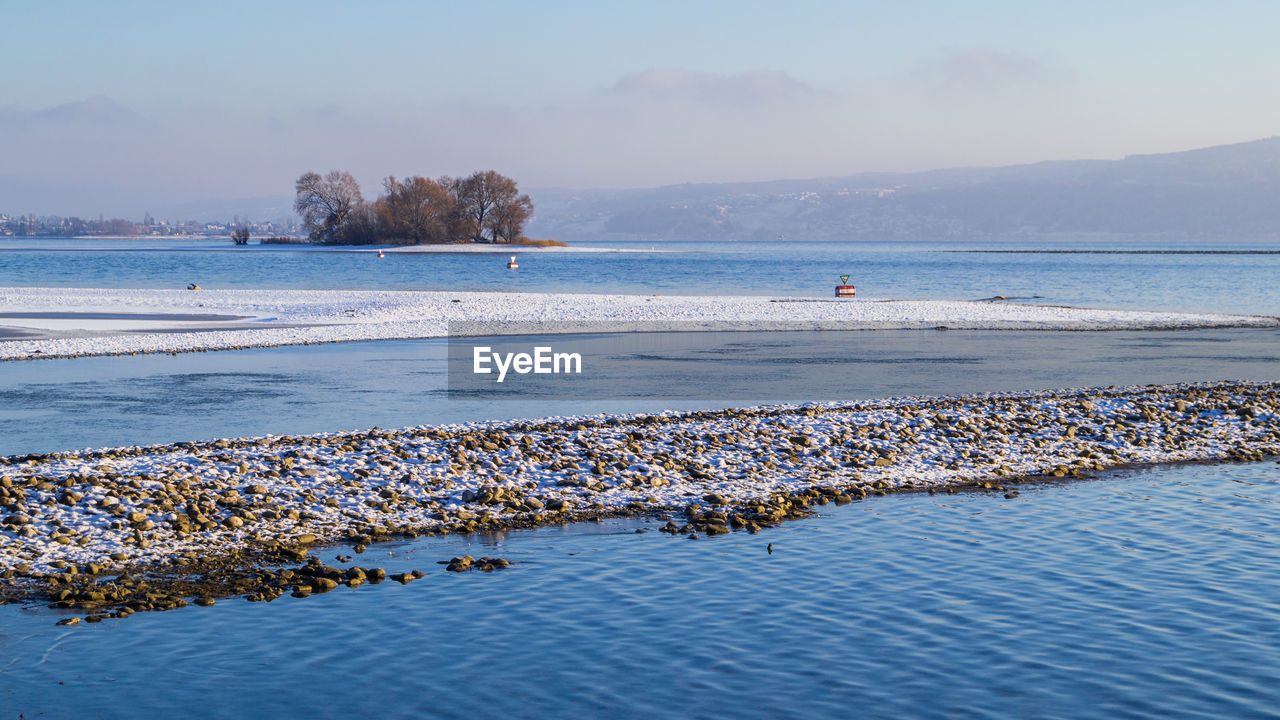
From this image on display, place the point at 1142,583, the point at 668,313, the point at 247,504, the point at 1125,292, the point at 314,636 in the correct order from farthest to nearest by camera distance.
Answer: the point at 1125,292 → the point at 668,313 → the point at 247,504 → the point at 1142,583 → the point at 314,636

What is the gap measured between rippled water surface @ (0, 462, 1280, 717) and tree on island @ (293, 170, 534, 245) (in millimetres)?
168697

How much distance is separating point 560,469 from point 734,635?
612 cm

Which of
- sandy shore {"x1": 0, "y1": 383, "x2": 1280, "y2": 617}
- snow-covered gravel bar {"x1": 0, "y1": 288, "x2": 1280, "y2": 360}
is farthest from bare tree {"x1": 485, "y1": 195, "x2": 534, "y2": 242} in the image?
sandy shore {"x1": 0, "y1": 383, "x2": 1280, "y2": 617}

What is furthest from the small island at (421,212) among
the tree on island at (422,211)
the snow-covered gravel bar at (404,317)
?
the snow-covered gravel bar at (404,317)

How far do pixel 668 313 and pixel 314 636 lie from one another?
38.1m

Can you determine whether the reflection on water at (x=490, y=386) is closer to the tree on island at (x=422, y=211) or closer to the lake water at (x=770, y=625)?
the lake water at (x=770, y=625)

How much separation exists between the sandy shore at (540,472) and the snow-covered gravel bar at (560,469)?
3 centimetres

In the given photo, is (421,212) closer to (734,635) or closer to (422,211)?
(422,211)

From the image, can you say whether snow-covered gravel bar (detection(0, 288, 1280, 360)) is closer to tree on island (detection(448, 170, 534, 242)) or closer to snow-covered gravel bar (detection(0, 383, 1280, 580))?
snow-covered gravel bar (detection(0, 383, 1280, 580))

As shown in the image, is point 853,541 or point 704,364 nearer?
point 853,541

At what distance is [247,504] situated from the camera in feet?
43.0

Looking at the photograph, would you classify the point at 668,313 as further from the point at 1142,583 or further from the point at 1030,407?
the point at 1142,583

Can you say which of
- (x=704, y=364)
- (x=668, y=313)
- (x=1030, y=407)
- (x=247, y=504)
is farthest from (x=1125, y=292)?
(x=247, y=504)

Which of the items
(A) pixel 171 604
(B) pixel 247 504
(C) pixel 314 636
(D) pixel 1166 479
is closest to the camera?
(C) pixel 314 636
